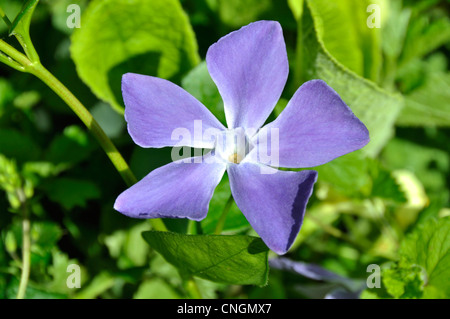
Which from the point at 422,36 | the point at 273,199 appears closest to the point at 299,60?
the point at 422,36

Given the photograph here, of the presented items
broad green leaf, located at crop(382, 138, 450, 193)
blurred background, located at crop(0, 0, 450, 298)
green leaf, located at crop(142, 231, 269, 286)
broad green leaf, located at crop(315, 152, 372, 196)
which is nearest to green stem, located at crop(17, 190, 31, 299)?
blurred background, located at crop(0, 0, 450, 298)

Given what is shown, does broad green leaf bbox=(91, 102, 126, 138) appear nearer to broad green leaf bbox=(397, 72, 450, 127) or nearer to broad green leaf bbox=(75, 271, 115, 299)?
broad green leaf bbox=(75, 271, 115, 299)

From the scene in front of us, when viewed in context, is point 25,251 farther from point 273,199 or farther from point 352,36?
point 352,36

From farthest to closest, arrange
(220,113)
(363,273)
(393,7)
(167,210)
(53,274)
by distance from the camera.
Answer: (393,7) < (363,273) < (53,274) < (220,113) < (167,210)

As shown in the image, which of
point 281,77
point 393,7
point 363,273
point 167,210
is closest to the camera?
point 167,210

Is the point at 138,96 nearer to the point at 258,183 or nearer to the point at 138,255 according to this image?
the point at 258,183

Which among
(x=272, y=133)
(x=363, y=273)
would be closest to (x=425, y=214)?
(x=363, y=273)

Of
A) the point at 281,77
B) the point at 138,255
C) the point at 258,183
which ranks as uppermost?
the point at 281,77
